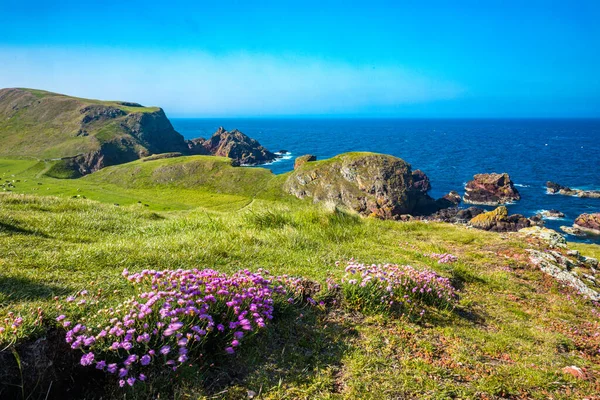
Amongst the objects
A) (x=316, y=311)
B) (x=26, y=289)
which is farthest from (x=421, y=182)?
(x=26, y=289)

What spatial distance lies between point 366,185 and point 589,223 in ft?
158

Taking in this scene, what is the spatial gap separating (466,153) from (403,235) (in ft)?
634

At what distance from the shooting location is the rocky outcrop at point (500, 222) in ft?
223

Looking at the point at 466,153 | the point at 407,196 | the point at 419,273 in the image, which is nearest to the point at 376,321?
the point at 419,273

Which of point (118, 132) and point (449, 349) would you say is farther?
point (118, 132)

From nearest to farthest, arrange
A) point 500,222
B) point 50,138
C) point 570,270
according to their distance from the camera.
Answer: point 570,270 → point 500,222 → point 50,138

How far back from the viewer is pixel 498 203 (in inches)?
3671

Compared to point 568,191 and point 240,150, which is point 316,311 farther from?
point 240,150

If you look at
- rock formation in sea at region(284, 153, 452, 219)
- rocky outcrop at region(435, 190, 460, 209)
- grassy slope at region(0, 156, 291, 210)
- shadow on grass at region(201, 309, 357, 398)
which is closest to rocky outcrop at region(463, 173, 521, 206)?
rocky outcrop at region(435, 190, 460, 209)

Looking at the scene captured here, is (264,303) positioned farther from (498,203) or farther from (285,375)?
(498,203)

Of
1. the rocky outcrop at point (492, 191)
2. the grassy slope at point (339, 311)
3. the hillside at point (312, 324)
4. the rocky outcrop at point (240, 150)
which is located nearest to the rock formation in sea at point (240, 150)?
the rocky outcrop at point (240, 150)

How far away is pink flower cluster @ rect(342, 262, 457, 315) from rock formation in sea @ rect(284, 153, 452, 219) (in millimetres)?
80015

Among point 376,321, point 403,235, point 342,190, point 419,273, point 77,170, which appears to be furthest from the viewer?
point 77,170

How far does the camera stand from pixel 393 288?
730 cm
